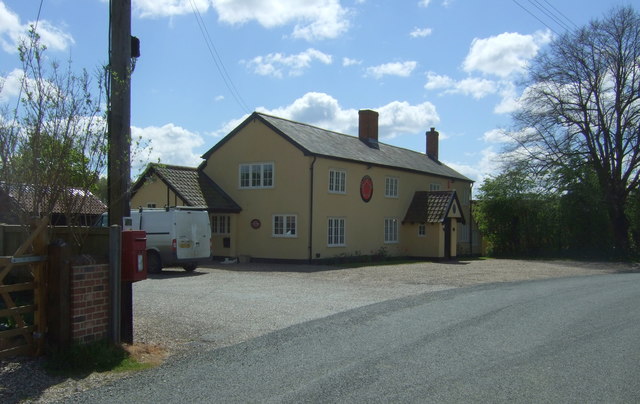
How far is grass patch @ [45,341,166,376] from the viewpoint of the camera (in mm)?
6473

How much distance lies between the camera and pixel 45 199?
712cm

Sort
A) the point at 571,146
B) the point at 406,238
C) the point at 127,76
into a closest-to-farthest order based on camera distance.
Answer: the point at 127,76 < the point at 406,238 < the point at 571,146

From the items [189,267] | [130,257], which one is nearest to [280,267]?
[189,267]

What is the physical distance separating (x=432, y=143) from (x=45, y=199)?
3633cm

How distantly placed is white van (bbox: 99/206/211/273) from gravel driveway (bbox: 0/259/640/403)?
0.56 meters

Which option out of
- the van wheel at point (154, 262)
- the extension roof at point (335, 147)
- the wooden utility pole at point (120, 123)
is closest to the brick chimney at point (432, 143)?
the extension roof at point (335, 147)

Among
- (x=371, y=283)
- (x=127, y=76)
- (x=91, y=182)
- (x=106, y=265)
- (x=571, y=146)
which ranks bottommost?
(x=371, y=283)

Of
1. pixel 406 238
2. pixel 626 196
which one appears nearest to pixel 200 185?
Answer: pixel 406 238

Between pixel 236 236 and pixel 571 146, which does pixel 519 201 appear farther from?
pixel 236 236

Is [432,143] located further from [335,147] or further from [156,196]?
[156,196]

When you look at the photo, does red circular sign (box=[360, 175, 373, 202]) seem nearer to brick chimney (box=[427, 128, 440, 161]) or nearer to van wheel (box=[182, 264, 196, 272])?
van wheel (box=[182, 264, 196, 272])

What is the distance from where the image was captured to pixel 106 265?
7.46 metres

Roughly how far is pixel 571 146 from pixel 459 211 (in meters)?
8.38

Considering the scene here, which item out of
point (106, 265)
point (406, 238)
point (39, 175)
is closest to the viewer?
point (39, 175)
